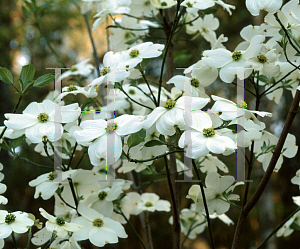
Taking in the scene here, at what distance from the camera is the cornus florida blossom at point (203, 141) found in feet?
0.98

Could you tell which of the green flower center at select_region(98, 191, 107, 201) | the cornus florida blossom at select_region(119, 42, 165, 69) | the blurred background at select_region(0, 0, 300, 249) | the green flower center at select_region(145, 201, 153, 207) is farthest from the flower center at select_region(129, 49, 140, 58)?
the blurred background at select_region(0, 0, 300, 249)

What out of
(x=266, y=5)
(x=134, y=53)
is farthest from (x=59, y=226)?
(x=266, y=5)

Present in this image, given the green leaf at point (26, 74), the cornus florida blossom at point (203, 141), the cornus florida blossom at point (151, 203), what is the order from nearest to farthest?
1. the cornus florida blossom at point (203, 141)
2. the green leaf at point (26, 74)
3. the cornus florida blossom at point (151, 203)

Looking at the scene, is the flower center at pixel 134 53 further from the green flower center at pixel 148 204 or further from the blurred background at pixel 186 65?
the blurred background at pixel 186 65

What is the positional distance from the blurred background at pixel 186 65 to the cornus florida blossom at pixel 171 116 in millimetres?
990

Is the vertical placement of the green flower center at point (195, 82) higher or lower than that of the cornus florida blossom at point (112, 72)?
lower

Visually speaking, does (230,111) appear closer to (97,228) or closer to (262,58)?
(262,58)

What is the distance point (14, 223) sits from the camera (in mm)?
367

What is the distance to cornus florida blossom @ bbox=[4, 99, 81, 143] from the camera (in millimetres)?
358

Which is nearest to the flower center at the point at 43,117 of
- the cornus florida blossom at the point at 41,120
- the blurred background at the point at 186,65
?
the cornus florida blossom at the point at 41,120

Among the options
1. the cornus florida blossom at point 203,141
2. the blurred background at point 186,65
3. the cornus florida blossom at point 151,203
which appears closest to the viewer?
the cornus florida blossom at point 203,141

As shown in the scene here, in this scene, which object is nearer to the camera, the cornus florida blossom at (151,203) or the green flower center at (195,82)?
the green flower center at (195,82)

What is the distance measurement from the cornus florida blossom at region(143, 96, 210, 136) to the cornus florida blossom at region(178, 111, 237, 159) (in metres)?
0.02

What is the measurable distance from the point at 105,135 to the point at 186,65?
1.14 metres
